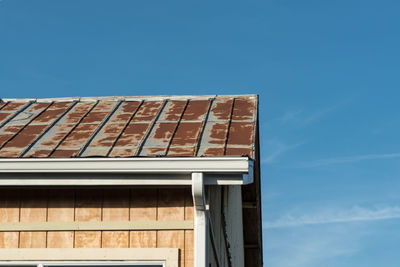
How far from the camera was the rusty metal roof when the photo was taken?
7.56m

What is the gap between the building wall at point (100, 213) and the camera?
24.0 ft

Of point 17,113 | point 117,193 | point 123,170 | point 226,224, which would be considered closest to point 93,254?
point 117,193

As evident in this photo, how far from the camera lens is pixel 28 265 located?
7309 mm

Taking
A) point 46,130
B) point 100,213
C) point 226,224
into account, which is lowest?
point 100,213

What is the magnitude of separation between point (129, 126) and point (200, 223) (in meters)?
1.85

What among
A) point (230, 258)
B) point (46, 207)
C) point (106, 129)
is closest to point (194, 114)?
point (106, 129)

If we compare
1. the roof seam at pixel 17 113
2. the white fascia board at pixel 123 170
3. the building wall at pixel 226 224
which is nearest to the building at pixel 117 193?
the white fascia board at pixel 123 170

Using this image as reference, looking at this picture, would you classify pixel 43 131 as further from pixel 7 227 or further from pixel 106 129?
pixel 7 227

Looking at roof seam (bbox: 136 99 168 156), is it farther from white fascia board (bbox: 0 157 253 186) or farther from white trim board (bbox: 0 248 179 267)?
white trim board (bbox: 0 248 179 267)

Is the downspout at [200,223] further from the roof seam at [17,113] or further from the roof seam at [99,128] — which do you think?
the roof seam at [17,113]

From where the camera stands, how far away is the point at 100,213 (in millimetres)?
7457

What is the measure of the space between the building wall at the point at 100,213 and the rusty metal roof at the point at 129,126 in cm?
42

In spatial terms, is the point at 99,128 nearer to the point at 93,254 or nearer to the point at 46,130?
the point at 46,130

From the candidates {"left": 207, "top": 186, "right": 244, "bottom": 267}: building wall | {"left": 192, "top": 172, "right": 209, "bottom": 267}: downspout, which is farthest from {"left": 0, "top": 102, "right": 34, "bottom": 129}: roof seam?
{"left": 192, "top": 172, "right": 209, "bottom": 267}: downspout
